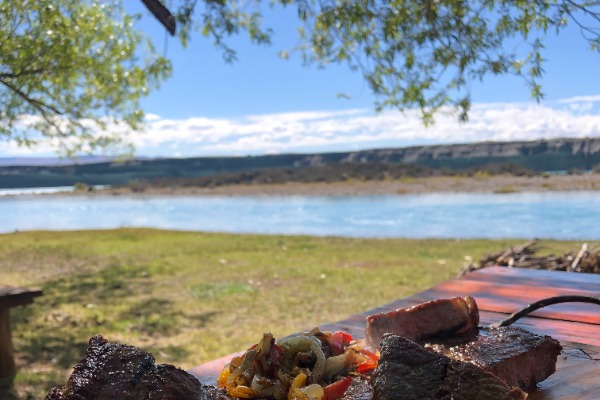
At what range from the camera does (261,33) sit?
11398 mm

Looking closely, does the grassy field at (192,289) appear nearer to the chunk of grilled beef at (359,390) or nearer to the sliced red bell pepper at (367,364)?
the sliced red bell pepper at (367,364)

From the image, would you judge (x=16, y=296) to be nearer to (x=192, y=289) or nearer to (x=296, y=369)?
(x=296, y=369)

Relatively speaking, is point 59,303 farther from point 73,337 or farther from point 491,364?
point 491,364

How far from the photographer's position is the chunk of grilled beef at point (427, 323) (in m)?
2.64

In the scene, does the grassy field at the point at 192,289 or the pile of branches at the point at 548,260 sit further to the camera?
the grassy field at the point at 192,289

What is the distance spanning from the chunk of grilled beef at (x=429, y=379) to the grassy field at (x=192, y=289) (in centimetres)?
660

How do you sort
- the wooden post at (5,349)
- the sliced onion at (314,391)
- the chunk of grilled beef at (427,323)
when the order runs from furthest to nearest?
1. the wooden post at (5,349)
2. the chunk of grilled beef at (427,323)
3. the sliced onion at (314,391)

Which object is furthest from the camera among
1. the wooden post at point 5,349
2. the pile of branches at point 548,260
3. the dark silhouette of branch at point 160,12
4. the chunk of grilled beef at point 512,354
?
the pile of branches at point 548,260

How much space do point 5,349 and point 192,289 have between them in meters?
6.21

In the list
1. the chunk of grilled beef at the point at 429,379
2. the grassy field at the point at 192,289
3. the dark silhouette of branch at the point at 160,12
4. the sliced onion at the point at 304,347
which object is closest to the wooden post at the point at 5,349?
the grassy field at the point at 192,289

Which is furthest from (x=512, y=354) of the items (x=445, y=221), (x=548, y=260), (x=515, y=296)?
(x=445, y=221)

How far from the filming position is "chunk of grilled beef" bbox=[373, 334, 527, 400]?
1746 mm

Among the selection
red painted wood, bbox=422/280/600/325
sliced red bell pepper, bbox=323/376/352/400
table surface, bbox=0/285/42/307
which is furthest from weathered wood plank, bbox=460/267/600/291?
table surface, bbox=0/285/42/307

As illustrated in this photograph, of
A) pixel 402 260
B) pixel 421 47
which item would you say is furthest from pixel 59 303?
pixel 402 260
